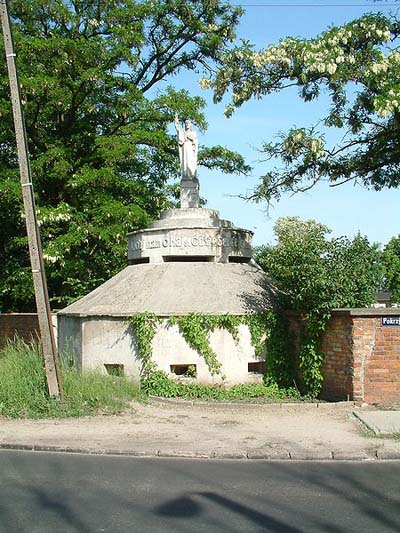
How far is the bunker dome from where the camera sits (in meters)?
14.0

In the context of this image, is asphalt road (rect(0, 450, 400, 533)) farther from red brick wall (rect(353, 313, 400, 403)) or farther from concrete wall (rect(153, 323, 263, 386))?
concrete wall (rect(153, 323, 263, 386))

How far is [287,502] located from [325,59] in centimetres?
885

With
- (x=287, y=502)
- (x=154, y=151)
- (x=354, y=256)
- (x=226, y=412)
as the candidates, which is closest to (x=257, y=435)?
(x=226, y=412)

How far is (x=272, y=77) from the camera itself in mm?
14070

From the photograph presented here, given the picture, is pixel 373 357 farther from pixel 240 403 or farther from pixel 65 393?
pixel 65 393

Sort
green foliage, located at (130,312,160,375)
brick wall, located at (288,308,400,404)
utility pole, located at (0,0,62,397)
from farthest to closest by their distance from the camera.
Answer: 1. green foliage, located at (130,312,160,375)
2. brick wall, located at (288,308,400,404)
3. utility pole, located at (0,0,62,397)

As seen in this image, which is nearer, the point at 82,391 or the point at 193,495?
the point at 193,495

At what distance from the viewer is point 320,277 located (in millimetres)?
12859

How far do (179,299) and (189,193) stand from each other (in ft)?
12.7

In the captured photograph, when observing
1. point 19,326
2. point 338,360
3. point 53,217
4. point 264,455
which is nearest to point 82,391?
point 264,455

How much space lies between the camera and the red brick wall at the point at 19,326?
21188mm

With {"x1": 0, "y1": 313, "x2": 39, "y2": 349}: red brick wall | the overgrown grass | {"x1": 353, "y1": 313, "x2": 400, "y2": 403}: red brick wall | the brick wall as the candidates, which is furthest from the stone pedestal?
{"x1": 0, "y1": 313, "x2": 39, "y2": 349}: red brick wall

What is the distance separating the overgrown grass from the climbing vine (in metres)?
1.03

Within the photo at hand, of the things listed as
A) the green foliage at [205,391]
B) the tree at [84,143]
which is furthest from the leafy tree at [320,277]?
the tree at [84,143]
